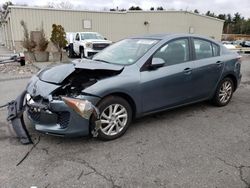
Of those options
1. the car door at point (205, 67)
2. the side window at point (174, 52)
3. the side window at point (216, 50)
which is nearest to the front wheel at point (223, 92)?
the car door at point (205, 67)

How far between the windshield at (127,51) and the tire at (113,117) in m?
0.73

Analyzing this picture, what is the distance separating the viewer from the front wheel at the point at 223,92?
201 inches

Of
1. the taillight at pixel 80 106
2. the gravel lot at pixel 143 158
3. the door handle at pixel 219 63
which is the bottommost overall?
the gravel lot at pixel 143 158

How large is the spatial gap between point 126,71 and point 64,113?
1.13m

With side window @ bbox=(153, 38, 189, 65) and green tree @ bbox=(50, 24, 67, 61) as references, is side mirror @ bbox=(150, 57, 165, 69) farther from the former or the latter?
green tree @ bbox=(50, 24, 67, 61)

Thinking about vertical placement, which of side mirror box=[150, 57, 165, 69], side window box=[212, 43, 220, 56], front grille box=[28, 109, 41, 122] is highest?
side window box=[212, 43, 220, 56]

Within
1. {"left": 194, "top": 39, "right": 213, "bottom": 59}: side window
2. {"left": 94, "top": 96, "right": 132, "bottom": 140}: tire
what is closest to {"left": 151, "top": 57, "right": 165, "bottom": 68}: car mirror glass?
{"left": 94, "top": 96, "right": 132, "bottom": 140}: tire

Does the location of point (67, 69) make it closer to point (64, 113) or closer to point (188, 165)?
point (64, 113)

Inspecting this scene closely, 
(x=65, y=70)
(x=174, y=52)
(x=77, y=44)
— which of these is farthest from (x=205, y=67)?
(x=77, y=44)

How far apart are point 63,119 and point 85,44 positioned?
11.6 m

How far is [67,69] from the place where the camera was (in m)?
3.86

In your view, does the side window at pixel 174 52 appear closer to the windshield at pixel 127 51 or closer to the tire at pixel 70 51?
the windshield at pixel 127 51

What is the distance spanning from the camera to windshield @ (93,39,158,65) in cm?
404

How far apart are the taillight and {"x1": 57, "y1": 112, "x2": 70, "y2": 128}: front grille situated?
0.47 feet
